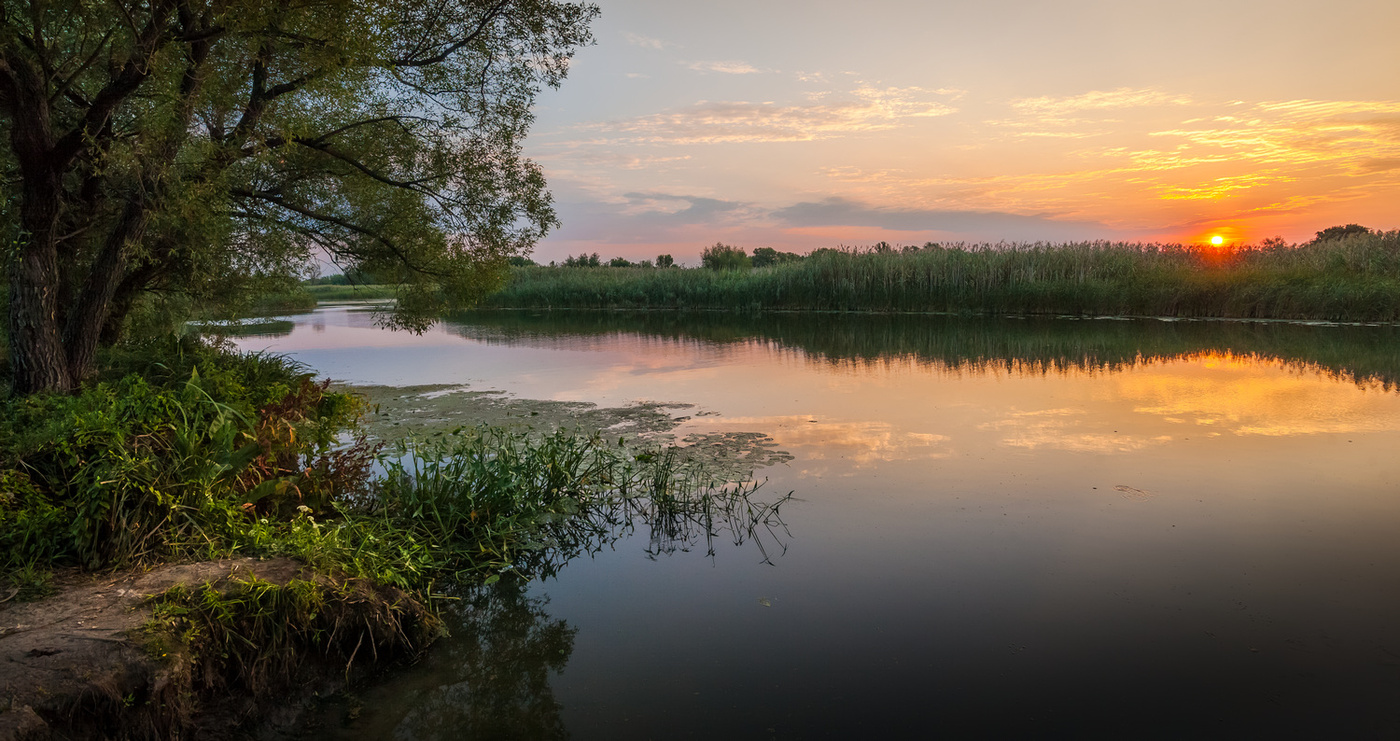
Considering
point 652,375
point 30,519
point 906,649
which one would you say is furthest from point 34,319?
point 652,375

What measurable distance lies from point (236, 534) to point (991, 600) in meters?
3.92

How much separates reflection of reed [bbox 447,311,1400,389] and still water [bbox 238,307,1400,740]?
3778 millimetres

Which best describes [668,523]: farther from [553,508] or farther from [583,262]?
[583,262]

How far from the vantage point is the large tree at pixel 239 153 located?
502 cm

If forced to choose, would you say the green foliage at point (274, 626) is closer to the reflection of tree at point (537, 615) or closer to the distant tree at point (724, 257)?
the reflection of tree at point (537, 615)

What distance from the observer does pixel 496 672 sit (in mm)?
3473

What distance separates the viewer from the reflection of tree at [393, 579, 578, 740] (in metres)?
3.08

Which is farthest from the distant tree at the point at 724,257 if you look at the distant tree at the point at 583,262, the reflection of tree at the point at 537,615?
the reflection of tree at the point at 537,615

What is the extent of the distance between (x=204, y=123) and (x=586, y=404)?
4698mm

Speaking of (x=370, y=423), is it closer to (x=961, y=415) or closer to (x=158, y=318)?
(x=158, y=318)

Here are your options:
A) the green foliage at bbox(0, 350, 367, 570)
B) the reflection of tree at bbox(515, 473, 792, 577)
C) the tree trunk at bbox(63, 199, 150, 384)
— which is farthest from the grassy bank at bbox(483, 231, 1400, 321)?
the green foliage at bbox(0, 350, 367, 570)

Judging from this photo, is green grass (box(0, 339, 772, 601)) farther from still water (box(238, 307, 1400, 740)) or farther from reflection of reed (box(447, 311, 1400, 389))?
reflection of reed (box(447, 311, 1400, 389))

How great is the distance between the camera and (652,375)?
1192 cm

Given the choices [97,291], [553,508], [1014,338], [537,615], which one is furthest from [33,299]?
[1014,338]
